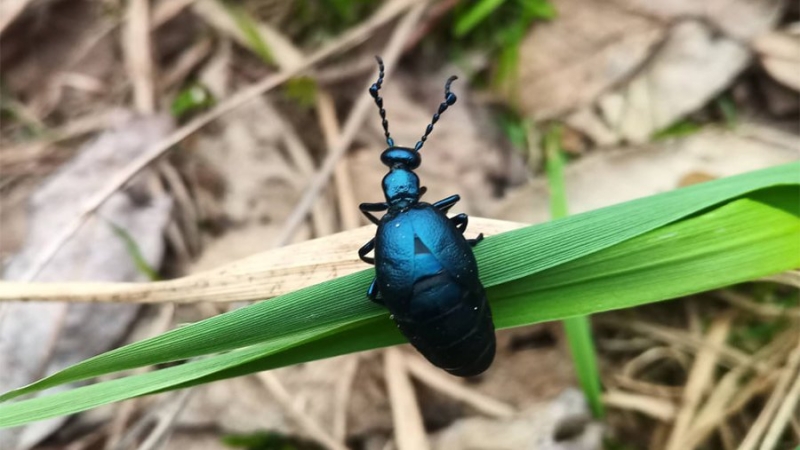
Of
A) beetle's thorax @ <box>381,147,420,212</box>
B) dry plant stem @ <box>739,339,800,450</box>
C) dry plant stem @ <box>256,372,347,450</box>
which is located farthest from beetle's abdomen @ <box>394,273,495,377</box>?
dry plant stem @ <box>739,339,800,450</box>

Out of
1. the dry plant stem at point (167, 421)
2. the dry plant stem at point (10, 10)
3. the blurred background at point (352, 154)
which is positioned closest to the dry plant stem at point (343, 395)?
the blurred background at point (352, 154)

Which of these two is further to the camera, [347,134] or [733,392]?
[347,134]

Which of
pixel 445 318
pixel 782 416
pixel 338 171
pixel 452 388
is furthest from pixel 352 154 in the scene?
pixel 782 416

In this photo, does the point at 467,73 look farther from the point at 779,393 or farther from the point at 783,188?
the point at 779,393

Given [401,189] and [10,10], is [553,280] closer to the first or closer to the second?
[401,189]

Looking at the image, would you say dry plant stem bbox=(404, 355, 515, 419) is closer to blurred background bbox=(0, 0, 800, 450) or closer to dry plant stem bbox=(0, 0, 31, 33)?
blurred background bbox=(0, 0, 800, 450)

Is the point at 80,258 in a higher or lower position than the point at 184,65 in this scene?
lower
